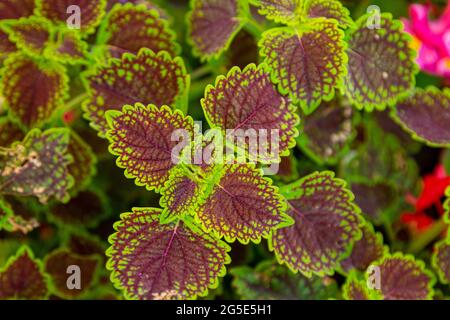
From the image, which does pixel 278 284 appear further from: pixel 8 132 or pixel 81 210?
pixel 8 132

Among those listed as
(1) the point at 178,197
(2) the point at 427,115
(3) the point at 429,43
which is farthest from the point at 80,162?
(3) the point at 429,43

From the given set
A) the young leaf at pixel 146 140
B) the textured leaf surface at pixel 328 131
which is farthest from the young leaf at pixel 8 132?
the textured leaf surface at pixel 328 131

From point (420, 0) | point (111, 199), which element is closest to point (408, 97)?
point (420, 0)

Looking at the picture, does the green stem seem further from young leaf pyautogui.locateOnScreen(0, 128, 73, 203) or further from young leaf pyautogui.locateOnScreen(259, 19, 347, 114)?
young leaf pyautogui.locateOnScreen(0, 128, 73, 203)

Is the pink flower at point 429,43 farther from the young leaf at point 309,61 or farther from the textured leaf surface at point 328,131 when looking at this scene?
the young leaf at point 309,61

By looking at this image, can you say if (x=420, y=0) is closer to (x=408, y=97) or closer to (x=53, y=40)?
(x=408, y=97)

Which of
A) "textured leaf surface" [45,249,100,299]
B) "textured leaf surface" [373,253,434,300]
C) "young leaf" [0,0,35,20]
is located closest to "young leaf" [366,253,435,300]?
"textured leaf surface" [373,253,434,300]
